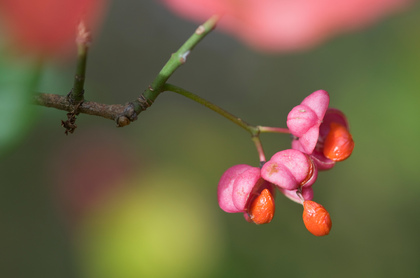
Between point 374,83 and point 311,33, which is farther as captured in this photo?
point 311,33

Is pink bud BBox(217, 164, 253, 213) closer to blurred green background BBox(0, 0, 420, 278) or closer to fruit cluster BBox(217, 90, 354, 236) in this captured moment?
fruit cluster BBox(217, 90, 354, 236)

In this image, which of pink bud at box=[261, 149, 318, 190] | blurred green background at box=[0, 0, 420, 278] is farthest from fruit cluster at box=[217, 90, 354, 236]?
blurred green background at box=[0, 0, 420, 278]

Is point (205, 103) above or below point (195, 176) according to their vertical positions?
below

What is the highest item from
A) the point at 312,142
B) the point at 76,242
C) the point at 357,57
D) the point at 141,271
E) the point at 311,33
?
the point at 311,33

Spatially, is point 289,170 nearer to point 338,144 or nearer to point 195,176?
point 338,144

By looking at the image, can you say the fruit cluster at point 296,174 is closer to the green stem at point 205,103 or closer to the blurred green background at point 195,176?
the green stem at point 205,103

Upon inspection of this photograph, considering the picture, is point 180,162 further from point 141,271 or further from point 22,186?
point 22,186

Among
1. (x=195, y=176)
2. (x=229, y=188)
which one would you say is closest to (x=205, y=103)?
(x=229, y=188)

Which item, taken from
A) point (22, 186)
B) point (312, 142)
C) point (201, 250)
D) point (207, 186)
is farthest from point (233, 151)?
point (312, 142)
